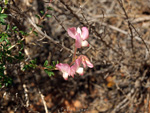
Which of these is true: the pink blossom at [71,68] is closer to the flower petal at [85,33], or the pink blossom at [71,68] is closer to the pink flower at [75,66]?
the pink flower at [75,66]

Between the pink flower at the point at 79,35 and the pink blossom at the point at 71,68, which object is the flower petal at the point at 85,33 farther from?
the pink blossom at the point at 71,68

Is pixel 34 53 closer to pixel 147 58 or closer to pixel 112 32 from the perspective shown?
pixel 112 32

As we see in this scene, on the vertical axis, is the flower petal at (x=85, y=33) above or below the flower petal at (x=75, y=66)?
above

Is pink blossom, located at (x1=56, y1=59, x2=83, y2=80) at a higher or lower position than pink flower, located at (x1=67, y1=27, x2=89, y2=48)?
lower

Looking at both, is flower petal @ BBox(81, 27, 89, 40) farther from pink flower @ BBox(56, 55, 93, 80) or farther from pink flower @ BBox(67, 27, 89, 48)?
pink flower @ BBox(56, 55, 93, 80)

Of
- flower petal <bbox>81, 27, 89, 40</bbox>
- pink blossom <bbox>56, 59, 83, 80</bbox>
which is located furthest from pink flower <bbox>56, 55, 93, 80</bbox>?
flower petal <bbox>81, 27, 89, 40</bbox>

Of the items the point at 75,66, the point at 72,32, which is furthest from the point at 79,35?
the point at 75,66

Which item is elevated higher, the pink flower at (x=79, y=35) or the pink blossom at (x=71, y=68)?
the pink flower at (x=79, y=35)

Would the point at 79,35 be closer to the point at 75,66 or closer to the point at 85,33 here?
the point at 85,33

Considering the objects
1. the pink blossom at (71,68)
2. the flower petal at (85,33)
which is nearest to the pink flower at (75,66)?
the pink blossom at (71,68)

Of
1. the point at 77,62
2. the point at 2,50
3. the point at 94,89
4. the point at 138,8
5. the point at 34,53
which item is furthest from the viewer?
the point at 138,8

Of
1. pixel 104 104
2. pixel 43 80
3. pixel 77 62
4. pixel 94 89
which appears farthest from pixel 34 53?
pixel 77 62
